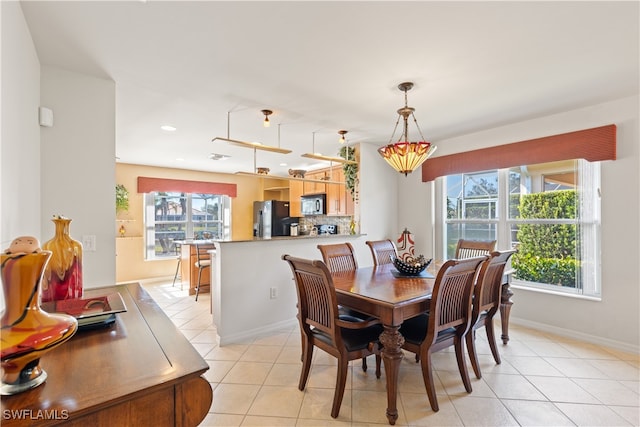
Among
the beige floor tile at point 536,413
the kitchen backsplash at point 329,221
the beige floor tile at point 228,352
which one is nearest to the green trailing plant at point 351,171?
the kitchen backsplash at point 329,221

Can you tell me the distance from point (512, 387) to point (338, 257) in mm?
1649

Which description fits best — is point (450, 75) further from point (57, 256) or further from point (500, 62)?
point (57, 256)

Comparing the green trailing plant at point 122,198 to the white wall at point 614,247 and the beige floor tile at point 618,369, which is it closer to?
the white wall at point 614,247

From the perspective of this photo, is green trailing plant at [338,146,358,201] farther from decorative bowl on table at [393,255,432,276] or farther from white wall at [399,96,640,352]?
white wall at [399,96,640,352]

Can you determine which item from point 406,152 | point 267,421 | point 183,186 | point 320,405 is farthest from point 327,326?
point 183,186

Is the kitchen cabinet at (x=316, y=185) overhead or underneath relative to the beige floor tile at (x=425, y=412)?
overhead

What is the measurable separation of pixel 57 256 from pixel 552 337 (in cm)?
407

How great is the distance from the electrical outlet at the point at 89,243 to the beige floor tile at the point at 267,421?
5.29 feet

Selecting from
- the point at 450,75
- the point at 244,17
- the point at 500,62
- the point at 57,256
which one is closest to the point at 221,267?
the point at 57,256

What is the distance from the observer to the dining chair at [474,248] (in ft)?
10.3

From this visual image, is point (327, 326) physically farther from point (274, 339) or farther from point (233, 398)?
point (274, 339)

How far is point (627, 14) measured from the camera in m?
1.58

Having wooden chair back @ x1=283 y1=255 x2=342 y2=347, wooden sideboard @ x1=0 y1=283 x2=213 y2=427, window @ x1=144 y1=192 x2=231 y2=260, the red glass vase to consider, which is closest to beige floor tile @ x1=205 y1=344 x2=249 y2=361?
wooden chair back @ x1=283 y1=255 x2=342 y2=347

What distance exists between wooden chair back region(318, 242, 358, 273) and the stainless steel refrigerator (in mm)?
3268
